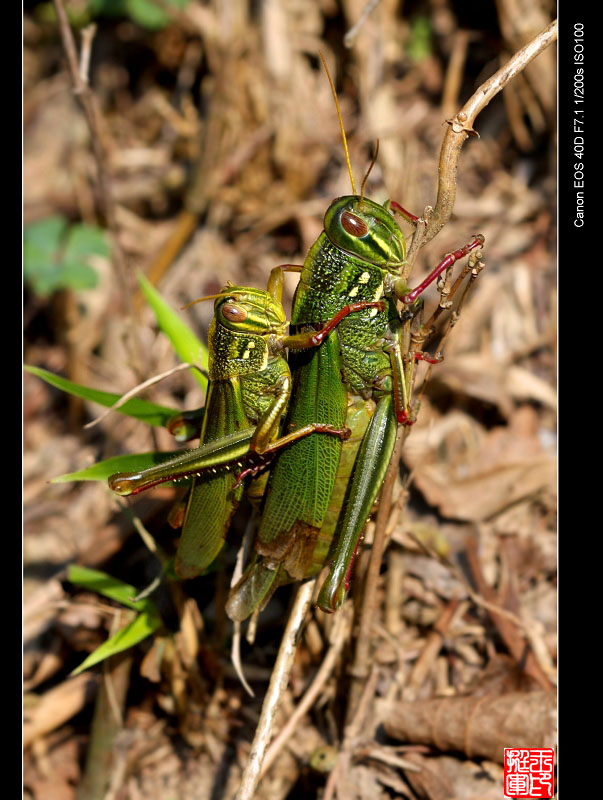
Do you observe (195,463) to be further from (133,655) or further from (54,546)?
(54,546)

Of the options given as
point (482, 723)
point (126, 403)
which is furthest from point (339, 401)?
point (482, 723)

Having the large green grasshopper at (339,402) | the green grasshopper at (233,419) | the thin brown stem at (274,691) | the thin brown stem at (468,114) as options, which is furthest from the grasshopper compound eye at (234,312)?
the thin brown stem at (274,691)

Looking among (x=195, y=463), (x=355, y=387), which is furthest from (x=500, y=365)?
(x=195, y=463)

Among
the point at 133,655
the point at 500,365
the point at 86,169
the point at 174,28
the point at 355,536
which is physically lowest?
the point at 133,655

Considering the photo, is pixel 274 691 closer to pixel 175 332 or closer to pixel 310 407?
pixel 310 407

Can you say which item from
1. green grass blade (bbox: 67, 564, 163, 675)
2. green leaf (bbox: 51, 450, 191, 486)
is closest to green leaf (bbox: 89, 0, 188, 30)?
green leaf (bbox: 51, 450, 191, 486)

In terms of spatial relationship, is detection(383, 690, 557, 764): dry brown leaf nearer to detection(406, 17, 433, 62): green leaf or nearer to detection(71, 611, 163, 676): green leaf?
detection(71, 611, 163, 676): green leaf
